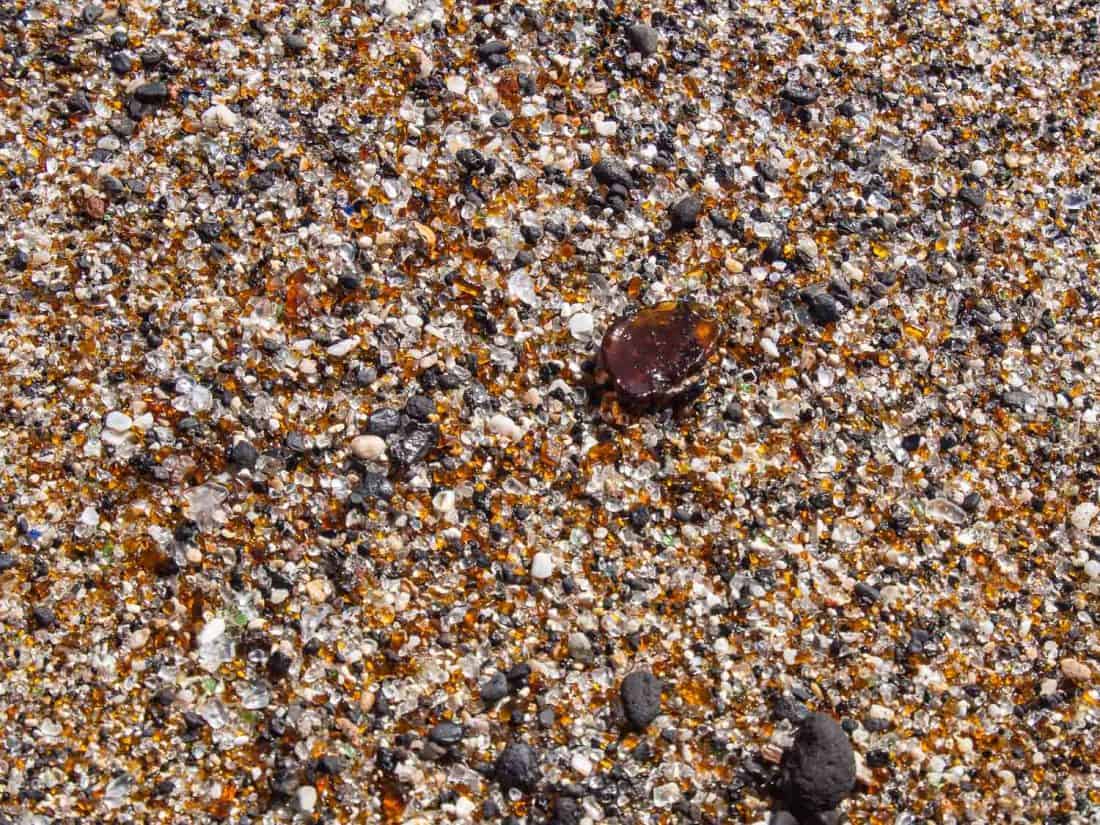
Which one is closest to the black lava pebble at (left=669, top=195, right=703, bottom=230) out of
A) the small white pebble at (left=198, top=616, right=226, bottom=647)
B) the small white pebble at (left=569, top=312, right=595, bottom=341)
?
the small white pebble at (left=569, top=312, right=595, bottom=341)

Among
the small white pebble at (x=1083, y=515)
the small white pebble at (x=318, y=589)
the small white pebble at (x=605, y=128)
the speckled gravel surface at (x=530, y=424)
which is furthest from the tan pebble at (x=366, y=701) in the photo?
the small white pebble at (x=1083, y=515)

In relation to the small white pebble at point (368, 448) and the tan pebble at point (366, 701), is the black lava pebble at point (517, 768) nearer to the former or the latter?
Answer: the tan pebble at point (366, 701)

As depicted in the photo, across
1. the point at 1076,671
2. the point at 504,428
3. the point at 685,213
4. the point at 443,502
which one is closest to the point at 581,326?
the point at 504,428

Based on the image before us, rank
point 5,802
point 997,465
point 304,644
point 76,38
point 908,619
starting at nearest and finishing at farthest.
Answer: point 5,802 < point 304,644 < point 908,619 < point 997,465 < point 76,38

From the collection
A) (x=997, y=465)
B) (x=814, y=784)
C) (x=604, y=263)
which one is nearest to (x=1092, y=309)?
(x=997, y=465)

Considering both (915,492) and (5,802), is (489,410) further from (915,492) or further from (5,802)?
(5,802)

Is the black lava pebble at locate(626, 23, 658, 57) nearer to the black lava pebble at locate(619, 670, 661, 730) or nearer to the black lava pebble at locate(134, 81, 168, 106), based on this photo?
the black lava pebble at locate(134, 81, 168, 106)

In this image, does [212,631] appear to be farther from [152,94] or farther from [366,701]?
[152,94]
